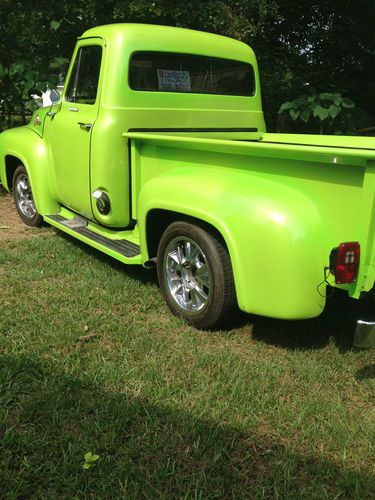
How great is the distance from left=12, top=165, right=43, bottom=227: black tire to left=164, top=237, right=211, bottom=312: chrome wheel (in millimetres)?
2453

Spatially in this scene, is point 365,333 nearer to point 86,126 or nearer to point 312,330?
point 312,330

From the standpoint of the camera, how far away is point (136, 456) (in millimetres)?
2281

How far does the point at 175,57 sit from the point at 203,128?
2.06ft

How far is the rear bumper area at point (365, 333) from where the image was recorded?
8.38ft

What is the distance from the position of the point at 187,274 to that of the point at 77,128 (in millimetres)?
1722

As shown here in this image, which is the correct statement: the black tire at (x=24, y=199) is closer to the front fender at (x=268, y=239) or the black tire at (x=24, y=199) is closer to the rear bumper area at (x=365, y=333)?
the front fender at (x=268, y=239)

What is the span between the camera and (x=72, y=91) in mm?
4539

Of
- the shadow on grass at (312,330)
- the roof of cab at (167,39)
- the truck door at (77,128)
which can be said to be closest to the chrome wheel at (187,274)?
the shadow on grass at (312,330)

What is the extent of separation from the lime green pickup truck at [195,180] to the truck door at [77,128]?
0.02 metres

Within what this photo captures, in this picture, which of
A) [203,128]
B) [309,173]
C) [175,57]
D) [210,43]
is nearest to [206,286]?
[309,173]

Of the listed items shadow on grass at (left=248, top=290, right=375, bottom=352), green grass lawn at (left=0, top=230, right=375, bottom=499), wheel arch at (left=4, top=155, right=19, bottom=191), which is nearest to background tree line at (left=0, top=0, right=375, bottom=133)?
wheel arch at (left=4, top=155, right=19, bottom=191)

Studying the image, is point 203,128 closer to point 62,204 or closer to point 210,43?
point 210,43

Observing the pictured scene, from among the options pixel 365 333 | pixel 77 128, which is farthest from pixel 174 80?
pixel 365 333

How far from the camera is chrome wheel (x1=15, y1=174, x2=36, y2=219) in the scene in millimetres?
5516
